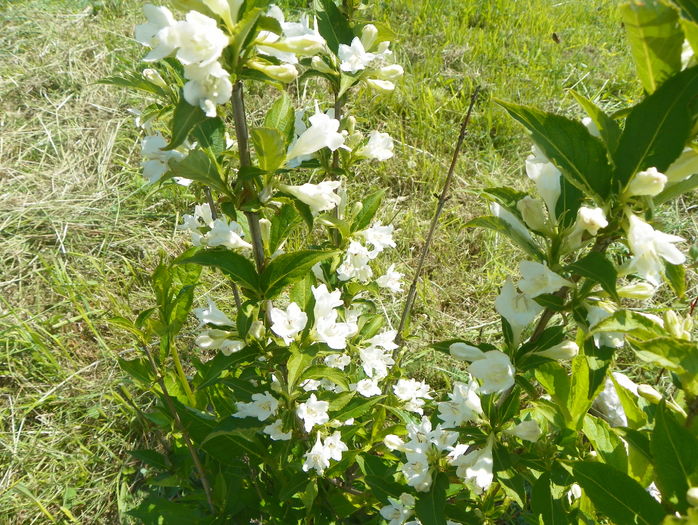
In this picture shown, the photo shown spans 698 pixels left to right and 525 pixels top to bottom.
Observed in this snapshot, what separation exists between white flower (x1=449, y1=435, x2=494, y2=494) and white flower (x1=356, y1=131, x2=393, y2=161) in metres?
0.82

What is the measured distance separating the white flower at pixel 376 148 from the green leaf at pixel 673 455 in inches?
38.5

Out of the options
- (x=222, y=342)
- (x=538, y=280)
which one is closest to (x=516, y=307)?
(x=538, y=280)

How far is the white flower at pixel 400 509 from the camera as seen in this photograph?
1.51 metres

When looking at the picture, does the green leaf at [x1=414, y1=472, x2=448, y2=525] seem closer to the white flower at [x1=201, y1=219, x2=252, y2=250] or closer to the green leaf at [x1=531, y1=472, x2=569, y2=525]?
the green leaf at [x1=531, y1=472, x2=569, y2=525]

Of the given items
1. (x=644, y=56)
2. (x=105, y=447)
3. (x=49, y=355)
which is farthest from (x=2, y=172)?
(x=644, y=56)

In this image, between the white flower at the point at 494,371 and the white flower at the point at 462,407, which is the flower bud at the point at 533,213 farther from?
the white flower at the point at 462,407

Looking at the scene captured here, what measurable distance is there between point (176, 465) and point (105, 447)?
0.74m

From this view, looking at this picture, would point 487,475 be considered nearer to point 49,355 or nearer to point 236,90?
point 236,90

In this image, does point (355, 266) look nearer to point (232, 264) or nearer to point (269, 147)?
point (232, 264)

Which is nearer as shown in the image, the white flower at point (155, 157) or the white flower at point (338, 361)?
the white flower at point (155, 157)

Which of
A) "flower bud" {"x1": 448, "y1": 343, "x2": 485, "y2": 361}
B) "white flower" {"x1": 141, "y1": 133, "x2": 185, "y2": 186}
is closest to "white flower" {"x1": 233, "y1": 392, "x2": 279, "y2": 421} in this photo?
"flower bud" {"x1": 448, "y1": 343, "x2": 485, "y2": 361}

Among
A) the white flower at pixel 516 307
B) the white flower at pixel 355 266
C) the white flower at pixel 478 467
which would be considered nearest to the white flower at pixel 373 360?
the white flower at pixel 355 266

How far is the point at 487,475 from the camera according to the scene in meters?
1.21

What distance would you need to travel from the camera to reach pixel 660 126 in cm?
87
